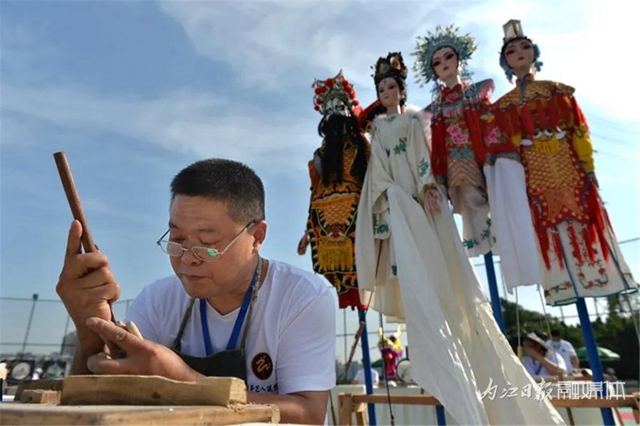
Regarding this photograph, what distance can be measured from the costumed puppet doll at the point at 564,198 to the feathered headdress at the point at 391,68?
92 cm

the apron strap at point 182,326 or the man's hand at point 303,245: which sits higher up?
the man's hand at point 303,245

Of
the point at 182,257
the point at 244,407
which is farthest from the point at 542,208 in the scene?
the point at 244,407

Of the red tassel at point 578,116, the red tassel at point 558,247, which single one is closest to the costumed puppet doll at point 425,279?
the red tassel at point 558,247

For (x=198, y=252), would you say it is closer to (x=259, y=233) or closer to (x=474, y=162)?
(x=259, y=233)

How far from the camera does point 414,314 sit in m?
2.51

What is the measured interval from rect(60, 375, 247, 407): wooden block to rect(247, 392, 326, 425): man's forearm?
306mm

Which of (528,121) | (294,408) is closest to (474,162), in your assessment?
(528,121)

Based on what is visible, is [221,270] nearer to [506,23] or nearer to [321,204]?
[321,204]

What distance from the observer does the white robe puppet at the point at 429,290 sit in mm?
2289

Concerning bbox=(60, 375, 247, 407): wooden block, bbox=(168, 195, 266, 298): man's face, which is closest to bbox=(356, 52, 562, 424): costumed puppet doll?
bbox=(168, 195, 266, 298): man's face

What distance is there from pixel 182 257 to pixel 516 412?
6.25ft

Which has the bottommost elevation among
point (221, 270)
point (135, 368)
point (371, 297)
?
point (135, 368)

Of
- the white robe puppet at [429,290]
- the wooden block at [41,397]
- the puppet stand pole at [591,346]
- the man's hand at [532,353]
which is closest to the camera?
the wooden block at [41,397]

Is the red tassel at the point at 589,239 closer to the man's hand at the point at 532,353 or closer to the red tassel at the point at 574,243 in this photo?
the red tassel at the point at 574,243
